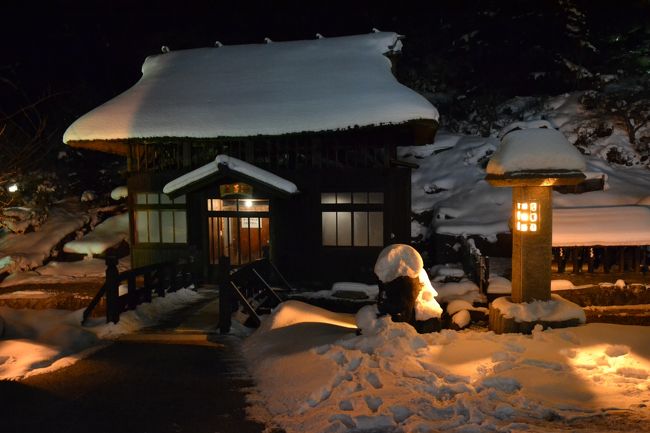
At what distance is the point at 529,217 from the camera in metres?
8.39

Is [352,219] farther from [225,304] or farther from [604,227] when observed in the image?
[604,227]

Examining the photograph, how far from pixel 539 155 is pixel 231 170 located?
7.88 metres

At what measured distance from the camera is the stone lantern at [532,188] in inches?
315

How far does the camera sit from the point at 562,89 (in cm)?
2469

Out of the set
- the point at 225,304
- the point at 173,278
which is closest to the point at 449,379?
the point at 225,304

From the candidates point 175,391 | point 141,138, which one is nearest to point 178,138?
point 141,138

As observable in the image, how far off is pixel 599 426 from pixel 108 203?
22.0 metres

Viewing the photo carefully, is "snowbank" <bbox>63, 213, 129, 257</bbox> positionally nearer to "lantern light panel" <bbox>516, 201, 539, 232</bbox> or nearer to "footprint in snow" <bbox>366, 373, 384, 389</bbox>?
"footprint in snow" <bbox>366, 373, 384, 389</bbox>

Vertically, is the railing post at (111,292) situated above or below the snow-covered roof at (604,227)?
below

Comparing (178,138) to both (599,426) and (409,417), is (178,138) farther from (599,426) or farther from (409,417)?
(599,426)

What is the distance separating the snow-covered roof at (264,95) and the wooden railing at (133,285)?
4.15 metres

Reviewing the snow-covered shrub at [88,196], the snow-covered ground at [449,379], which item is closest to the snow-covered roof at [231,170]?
the snow-covered ground at [449,379]

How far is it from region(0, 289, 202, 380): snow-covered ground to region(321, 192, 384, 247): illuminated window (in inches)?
196

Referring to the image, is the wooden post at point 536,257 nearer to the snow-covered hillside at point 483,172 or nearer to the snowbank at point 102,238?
the snow-covered hillside at point 483,172
